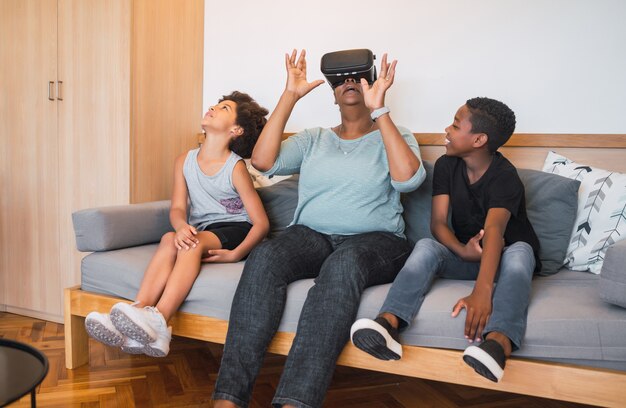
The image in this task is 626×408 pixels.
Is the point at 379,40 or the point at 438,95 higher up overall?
the point at 379,40

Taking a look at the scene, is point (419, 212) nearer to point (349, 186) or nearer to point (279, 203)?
point (349, 186)

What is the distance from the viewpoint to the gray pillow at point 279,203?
1.99 metres

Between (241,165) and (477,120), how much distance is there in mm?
814

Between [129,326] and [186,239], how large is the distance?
1.14ft

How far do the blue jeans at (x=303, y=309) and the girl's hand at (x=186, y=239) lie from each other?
25cm

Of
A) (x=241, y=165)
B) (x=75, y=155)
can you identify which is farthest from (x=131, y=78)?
(x=241, y=165)

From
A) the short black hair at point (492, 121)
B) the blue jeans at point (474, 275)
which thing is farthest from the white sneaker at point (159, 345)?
the short black hair at point (492, 121)

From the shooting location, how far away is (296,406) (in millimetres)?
1170

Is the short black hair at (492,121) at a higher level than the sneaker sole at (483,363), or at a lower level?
higher

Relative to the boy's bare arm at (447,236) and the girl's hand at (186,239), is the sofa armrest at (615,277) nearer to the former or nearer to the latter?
the boy's bare arm at (447,236)

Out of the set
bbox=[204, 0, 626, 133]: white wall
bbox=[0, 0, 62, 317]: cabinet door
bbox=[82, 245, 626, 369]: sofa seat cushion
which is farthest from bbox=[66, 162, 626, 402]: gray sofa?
bbox=[0, 0, 62, 317]: cabinet door

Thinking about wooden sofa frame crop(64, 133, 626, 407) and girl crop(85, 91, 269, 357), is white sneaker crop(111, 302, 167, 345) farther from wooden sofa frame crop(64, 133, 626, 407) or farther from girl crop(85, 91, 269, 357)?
wooden sofa frame crop(64, 133, 626, 407)

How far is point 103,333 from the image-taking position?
1.41 metres

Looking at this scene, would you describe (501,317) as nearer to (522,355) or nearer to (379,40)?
(522,355)
